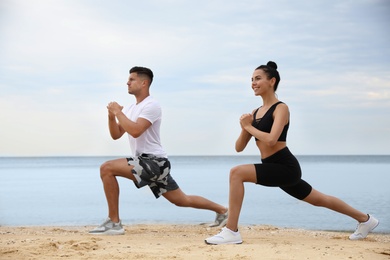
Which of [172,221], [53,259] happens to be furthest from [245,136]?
[172,221]

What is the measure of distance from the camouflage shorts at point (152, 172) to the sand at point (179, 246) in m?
0.46

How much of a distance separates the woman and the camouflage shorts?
30.0 inches

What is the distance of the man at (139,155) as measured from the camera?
5271mm

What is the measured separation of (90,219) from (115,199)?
9.49ft

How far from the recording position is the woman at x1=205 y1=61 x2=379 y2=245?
4.64m

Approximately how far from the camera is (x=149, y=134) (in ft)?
17.7

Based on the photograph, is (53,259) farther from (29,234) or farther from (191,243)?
(29,234)

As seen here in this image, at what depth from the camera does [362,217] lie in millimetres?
5227

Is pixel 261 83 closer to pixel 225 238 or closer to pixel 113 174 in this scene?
pixel 225 238

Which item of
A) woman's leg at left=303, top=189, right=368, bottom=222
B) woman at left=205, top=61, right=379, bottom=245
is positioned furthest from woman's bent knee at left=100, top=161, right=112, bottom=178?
woman's leg at left=303, top=189, right=368, bottom=222

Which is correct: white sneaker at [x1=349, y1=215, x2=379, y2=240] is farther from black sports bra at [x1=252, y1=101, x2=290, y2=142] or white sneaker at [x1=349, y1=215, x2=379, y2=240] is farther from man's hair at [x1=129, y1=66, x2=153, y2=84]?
man's hair at [x1=129, y1=66, x2=153, y2=84]

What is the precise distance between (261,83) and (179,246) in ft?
4.70

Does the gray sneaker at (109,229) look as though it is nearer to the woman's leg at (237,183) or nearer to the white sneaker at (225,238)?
the white sneaker at (225,238)

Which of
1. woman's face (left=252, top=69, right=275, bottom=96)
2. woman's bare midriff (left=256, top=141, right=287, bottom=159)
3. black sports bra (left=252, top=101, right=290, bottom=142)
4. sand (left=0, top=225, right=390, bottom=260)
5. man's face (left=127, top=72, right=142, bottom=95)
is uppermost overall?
man's face (left=127, top=72, right=142, bottom=95)
